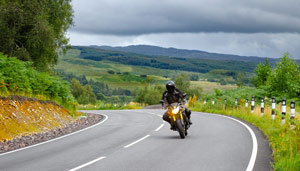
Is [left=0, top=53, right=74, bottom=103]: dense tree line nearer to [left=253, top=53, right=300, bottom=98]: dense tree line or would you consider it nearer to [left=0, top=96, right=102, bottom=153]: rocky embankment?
[left=0, top=96, right=102, bottom=153]: rocky embankment

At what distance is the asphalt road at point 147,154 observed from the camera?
8242 mm

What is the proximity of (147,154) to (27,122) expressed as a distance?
25.9 feet

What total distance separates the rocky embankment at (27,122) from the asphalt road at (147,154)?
3.95 ft

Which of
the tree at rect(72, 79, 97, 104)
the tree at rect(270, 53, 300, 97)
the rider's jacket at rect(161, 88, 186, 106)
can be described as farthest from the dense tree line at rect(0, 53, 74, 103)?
the tree at rect(72, 79, 97, 104)

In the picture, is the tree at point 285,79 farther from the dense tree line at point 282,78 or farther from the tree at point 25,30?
the tree at point 25,30

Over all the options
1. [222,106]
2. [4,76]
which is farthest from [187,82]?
[4,76]

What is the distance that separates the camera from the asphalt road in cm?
824

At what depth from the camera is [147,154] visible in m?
9.77

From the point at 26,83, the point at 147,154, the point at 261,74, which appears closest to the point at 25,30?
the point at 26,83

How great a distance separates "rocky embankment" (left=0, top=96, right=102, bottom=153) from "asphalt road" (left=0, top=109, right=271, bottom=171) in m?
1.20

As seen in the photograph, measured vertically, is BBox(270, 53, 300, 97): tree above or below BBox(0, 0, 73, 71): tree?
below

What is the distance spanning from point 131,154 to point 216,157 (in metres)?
2.22

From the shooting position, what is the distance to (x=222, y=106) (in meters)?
29.7

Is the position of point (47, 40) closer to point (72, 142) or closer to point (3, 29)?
point (3, 29)
